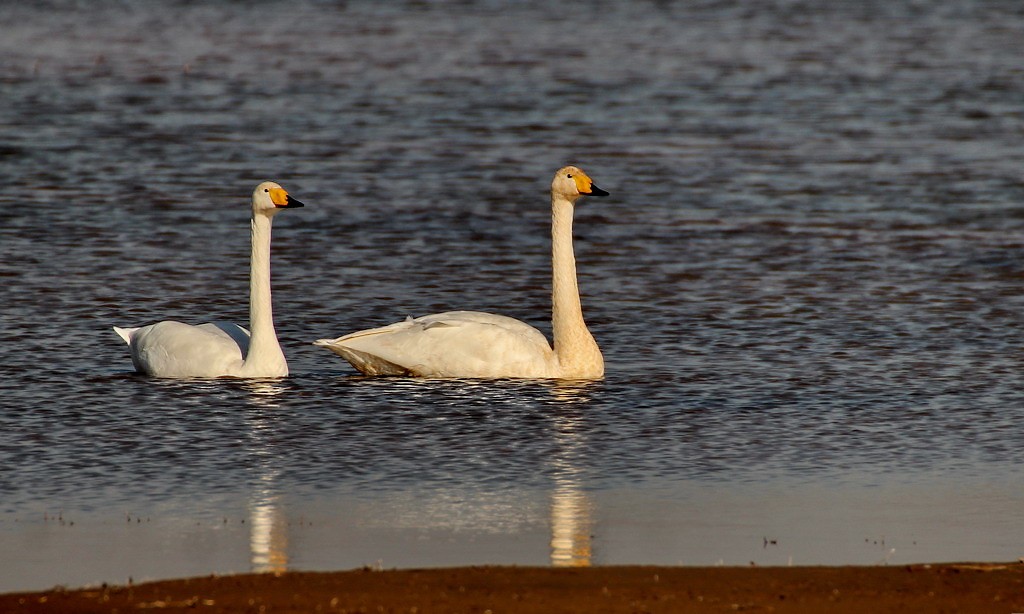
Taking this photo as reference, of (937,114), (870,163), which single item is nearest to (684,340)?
(870,163)

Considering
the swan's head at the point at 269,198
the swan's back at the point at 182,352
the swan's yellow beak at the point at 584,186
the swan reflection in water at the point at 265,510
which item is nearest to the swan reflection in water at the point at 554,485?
the swan reflection in water at the point at 265,510

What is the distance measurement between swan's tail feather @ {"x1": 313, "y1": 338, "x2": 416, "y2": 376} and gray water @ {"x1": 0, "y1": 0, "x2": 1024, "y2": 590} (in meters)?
0.10

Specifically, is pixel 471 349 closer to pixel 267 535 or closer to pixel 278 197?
pixel 278 197

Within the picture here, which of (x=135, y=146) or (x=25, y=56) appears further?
(x=25, y=56)

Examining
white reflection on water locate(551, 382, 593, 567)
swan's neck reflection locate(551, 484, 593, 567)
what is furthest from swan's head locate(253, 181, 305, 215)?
swan's neck reflection locate(551, 484, 593, 567)

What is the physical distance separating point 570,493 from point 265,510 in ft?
4.41

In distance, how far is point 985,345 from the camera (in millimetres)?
12102

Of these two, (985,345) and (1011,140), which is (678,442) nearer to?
(985,345)

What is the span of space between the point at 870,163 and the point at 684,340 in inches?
345

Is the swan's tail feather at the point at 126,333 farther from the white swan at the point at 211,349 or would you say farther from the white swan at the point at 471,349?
the white swan at the point at 471,349

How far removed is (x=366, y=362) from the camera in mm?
11477

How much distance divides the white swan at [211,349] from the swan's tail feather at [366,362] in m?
0.30

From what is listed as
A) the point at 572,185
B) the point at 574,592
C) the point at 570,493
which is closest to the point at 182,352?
the point at 572,185

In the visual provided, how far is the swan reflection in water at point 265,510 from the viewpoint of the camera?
720cm
